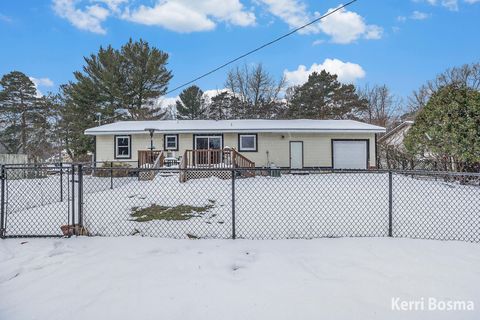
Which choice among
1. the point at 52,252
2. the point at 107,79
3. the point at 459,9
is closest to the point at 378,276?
the point at 52,252

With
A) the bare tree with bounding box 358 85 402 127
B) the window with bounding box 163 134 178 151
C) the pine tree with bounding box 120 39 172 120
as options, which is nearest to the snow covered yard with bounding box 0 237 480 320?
the window with bounding box 163 134 178 151

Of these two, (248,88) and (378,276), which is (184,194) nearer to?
(378,276)

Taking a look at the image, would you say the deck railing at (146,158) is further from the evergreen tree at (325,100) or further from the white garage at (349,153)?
the evergreen tree at (325,100)

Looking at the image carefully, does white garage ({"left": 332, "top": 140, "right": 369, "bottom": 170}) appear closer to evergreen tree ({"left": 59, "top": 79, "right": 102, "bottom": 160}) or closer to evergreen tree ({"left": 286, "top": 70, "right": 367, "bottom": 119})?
evergreen tree ({"left": 286, "top": 70, "right": 367, "bottom": 119})

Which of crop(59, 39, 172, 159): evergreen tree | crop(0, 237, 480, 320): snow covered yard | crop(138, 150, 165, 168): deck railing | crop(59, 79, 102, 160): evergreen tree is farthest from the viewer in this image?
crop(59, 39, 172, 159): evergreen tree

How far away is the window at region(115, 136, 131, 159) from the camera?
15.2m

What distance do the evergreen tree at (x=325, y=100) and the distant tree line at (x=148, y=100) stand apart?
0.31 ft

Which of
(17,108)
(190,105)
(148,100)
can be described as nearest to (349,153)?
(148,100)

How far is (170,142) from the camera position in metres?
15.1

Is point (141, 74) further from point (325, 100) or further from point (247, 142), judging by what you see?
point (325, 100)

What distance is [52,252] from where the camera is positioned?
3.55 m

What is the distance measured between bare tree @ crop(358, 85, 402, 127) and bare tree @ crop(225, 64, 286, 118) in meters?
8.76

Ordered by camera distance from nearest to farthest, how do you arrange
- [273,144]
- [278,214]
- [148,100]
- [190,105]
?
[278,214], [273,144], [148,100], [190,105]

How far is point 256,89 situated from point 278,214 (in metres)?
25.9
